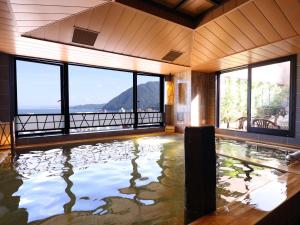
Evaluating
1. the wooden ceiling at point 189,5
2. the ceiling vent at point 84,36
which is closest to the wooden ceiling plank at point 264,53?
the wooden ceiling at point 189,5

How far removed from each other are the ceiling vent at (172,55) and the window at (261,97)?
93.8 inches

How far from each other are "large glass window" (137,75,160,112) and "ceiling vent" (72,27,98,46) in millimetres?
3377

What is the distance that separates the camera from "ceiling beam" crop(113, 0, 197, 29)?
3.30 m

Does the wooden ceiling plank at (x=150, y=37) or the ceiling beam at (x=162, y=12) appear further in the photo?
the wooden ceiling plank at (x=150, y=37)

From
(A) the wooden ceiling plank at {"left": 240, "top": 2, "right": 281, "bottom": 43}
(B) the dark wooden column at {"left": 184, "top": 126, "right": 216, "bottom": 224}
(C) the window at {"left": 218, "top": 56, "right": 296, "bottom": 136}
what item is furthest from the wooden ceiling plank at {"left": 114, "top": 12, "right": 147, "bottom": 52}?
(C) the window at {"left": 218, "top": 56, "right": 296, "bottom": 136}

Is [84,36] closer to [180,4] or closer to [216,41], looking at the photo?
[180,4]

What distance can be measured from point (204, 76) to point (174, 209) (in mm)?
6027

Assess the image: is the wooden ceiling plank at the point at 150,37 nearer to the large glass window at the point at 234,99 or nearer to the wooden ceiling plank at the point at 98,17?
the wooden ceiling plank at the point at 98,17

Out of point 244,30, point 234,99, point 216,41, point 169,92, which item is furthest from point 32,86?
point 234,99

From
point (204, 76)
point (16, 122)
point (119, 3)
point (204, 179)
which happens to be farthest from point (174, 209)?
point (204, 76)

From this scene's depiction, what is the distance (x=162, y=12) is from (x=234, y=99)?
4.63m

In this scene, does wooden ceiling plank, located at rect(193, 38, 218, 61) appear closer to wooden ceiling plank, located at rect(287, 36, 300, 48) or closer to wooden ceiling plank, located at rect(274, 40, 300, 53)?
wooden ceiling plank, located at rect(274, 40, 300, 53)

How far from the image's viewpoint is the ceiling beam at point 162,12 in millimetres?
3303

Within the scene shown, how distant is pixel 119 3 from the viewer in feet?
10.3
